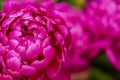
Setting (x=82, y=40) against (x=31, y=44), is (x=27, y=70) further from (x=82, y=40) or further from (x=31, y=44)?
(x=82, y=40)

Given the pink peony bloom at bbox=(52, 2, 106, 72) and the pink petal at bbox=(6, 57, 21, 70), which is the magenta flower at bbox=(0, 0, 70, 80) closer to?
the pink petal at bbox=(6, 57, 21, 70)

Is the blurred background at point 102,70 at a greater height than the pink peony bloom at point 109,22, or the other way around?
the pink peony bloom at point 109,22

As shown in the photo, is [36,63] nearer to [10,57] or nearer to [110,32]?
[10,57]

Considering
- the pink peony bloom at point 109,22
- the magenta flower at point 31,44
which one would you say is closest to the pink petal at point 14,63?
the magenta flower at point 31,44

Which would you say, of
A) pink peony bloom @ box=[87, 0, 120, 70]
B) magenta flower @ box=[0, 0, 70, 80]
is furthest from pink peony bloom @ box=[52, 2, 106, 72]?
magenta flower @ box=[0, 0, 70, 80]

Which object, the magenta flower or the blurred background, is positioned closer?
the magenta flower

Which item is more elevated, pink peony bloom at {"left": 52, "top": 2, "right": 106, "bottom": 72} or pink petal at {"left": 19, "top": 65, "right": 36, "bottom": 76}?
pink petal at {"left": 19, "top": 65, "right": 36, "bottom": 76}

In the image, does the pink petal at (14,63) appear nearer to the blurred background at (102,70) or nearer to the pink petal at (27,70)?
the pink petal at (27,70)

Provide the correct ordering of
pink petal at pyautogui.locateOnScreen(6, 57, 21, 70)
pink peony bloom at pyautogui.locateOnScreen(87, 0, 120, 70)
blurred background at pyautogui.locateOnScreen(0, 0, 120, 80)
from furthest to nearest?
1. blurred background at pyautogui.locateOnScreen(0, 0, 120, 80)
2. pink peony bloom at pyautogui.locateOnScreen(87, 0, 120, 70)
3. pink petal at pyautogui.locateOnScreen(6, 57, 21, 70)

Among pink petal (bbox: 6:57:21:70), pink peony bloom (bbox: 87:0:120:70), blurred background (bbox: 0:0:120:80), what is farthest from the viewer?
blurred background (bbox: 0:0:120:80)
